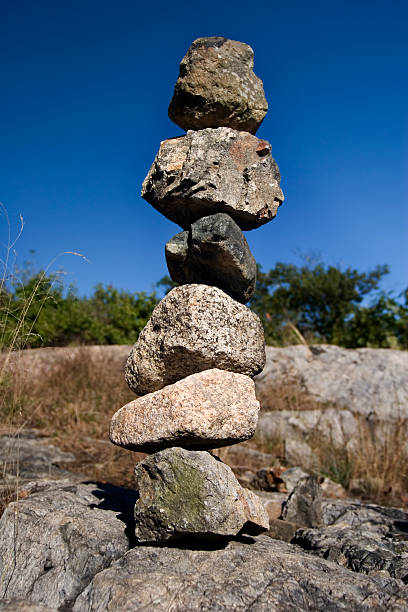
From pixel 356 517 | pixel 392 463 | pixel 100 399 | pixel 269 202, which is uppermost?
pixel 269 202

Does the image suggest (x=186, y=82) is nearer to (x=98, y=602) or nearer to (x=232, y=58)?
(x=232, y=58)

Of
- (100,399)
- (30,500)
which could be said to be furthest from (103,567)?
(100,399)

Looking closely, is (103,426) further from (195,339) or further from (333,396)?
(195,339)

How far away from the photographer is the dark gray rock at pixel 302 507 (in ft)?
13.9

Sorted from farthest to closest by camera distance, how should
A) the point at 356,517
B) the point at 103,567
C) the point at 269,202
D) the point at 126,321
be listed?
the point at 126,321 < the point at 356,517 < the point at 269,202 < the point at 103,567

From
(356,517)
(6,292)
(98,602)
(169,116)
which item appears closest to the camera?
(98,602)

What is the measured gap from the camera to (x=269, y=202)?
10.9ft

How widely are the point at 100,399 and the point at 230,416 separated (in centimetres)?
516

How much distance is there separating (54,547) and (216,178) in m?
2.41

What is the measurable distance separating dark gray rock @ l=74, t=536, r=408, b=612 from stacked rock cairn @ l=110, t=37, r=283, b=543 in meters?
0.14

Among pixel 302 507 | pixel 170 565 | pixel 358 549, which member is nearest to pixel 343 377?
pixel 302 507

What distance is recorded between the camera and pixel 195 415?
281 cm

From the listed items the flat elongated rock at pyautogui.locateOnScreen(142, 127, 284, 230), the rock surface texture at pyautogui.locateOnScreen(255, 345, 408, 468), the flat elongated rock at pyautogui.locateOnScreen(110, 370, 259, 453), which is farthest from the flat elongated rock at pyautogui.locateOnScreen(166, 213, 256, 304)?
the rock surface texture at pyautogui.locateOnScreen(255, 345, 408, 468)

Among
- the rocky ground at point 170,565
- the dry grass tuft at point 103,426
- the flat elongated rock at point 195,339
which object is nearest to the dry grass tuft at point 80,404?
the dry grass tuft at point 103,426
